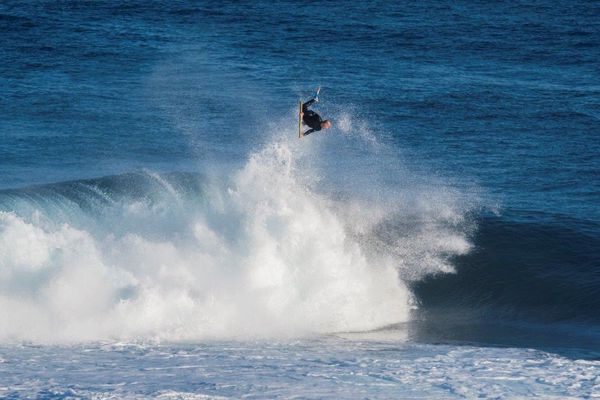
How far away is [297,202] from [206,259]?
313 cm

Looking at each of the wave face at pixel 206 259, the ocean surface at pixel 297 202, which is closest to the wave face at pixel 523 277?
the ocean surface at pixel 297 202

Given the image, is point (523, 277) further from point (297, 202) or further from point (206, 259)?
point (206, 259)

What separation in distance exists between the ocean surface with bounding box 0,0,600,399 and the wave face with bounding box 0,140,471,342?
7 cm

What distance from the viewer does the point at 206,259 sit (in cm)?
2692

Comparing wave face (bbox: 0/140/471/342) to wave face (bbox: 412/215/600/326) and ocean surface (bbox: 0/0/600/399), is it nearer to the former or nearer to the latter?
ocean surface (bbox: 0/0/600/399)

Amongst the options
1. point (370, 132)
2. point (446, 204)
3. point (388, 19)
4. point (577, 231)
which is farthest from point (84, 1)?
point (577, 231)

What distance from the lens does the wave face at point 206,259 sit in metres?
24.6

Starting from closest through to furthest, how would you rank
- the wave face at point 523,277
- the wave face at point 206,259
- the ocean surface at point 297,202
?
the ocean surface at point 297,202, the wave face at point 206,259, the wave face at point 523,277

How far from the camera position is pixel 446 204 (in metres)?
33.0

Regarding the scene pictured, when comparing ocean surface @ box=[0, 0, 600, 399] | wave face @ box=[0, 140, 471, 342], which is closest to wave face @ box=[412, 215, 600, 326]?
ocean surface @ box=[0, 0, 600, 399]

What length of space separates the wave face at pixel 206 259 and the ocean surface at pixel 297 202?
0.07 m

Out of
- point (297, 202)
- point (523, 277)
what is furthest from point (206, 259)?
point (523, 277)

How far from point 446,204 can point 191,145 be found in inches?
417

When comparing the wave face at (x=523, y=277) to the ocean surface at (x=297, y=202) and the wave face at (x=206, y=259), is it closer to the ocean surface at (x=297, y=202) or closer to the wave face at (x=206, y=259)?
the ocean surface at (x=297, y=202)
